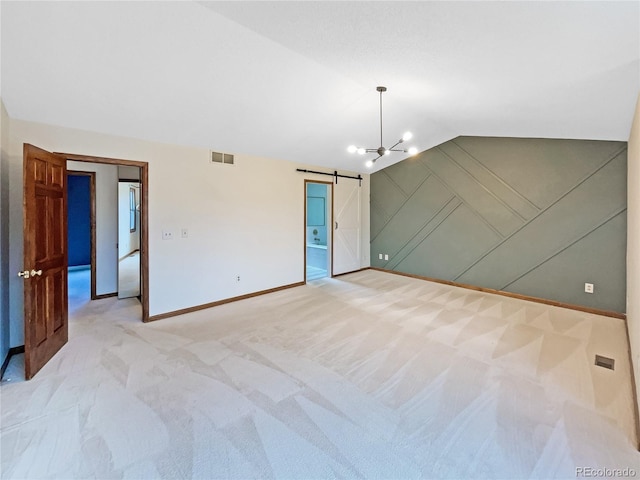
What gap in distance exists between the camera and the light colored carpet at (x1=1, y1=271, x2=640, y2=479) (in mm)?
1808

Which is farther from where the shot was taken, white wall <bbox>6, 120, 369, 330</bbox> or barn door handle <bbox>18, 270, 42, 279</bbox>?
white wall <bbox>6, 120, 369, 330</bbox>

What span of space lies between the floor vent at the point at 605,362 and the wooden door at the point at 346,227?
14.6 feet

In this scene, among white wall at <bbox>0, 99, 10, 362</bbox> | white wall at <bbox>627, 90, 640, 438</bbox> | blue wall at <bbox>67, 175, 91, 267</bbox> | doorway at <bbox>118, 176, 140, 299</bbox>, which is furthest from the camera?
blue wall at <bbox>67, 175, 91, 267</bbox>

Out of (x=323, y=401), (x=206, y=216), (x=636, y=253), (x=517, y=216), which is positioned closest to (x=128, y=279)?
(x=206, y=216)

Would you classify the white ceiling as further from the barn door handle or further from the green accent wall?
the barn door handle

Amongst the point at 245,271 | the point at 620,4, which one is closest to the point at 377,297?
the point at 245,271

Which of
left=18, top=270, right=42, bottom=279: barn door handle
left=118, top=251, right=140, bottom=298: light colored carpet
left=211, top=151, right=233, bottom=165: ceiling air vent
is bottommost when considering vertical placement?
left=118, top=251, right=140, bottom=298: light colored carpet

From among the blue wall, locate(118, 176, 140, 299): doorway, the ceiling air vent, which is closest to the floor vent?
the ceiling air vent

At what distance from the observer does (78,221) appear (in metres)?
7.86

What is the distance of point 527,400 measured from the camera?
94.3 inches

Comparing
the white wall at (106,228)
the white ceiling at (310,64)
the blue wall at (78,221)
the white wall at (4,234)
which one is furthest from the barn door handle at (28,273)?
the blue wall at (78,221)

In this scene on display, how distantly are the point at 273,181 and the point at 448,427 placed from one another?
14.2 ft

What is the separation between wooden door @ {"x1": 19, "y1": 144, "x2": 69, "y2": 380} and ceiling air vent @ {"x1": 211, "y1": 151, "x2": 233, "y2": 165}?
175 centimetres

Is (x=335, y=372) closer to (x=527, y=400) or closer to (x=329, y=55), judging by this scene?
(x=527, y=400)
